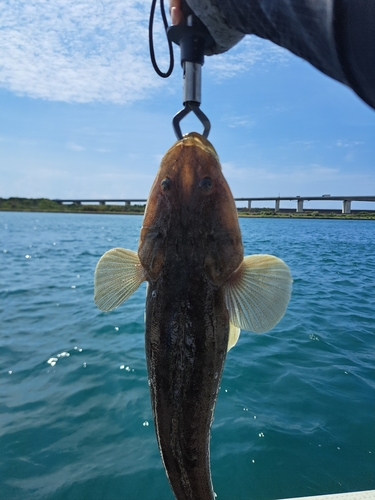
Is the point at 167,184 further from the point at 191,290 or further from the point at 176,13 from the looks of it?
the point at 176,13

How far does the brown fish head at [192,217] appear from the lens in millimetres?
→ 2035

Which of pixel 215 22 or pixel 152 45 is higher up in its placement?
pixel 152 45

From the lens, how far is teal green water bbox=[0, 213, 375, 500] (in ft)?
15.5

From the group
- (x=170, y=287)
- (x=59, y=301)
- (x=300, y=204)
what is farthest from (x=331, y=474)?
(x=300, y=204)

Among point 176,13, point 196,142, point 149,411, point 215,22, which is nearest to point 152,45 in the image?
point 176,13

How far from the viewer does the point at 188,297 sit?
196 cm

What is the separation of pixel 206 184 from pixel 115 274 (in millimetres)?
785

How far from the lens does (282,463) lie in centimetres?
500

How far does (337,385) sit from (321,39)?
7099 millimetres

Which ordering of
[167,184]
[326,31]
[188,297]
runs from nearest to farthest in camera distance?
[326,31], [188,297], [167,184]

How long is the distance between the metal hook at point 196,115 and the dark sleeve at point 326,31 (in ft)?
1.53

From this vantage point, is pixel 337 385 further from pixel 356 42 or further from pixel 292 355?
pixel 356 42

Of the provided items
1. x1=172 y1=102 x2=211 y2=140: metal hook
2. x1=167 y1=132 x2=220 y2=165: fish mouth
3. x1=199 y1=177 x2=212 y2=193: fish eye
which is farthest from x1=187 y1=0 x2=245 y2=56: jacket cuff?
x1=199 y1=177 x2=212 y2=193: fish eye

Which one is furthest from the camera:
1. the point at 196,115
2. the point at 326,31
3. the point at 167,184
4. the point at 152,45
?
the point at 152,45
